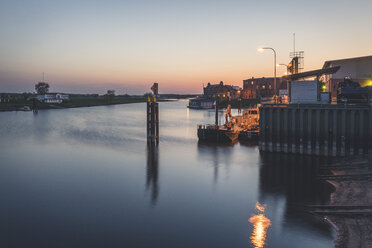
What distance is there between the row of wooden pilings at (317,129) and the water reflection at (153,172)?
1389 centimetres

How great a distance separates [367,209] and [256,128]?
1259 inches

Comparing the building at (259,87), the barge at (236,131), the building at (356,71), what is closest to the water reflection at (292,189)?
the barge at (236,131)

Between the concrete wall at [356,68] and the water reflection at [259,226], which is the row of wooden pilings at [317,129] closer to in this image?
the water reflection at [259,226]

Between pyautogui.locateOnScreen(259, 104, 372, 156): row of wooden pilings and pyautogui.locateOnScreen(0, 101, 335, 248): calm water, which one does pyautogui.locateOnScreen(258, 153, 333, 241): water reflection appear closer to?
pyautogui.locateOnScreen(0, 101, 335, 248): calm water

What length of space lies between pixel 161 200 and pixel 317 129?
1994cm

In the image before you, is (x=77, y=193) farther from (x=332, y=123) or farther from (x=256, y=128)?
(x=256, y=128)

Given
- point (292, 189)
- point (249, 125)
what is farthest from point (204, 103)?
point (292, 189)

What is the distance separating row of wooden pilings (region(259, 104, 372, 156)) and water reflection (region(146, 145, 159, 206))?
13888 mm

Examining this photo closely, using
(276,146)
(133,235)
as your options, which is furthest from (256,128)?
(133,235)

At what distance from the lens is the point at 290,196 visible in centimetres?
2267

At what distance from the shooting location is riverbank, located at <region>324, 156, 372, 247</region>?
Answer: 14.5m

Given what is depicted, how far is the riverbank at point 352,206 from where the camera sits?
1446cm

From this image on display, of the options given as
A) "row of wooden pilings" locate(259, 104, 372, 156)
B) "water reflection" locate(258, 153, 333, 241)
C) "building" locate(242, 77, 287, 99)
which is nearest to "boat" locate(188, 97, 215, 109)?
"building" locate(242, 77, 287, 99)

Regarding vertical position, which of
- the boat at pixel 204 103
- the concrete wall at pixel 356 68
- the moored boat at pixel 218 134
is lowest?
the moored boat at pixel 218 134
